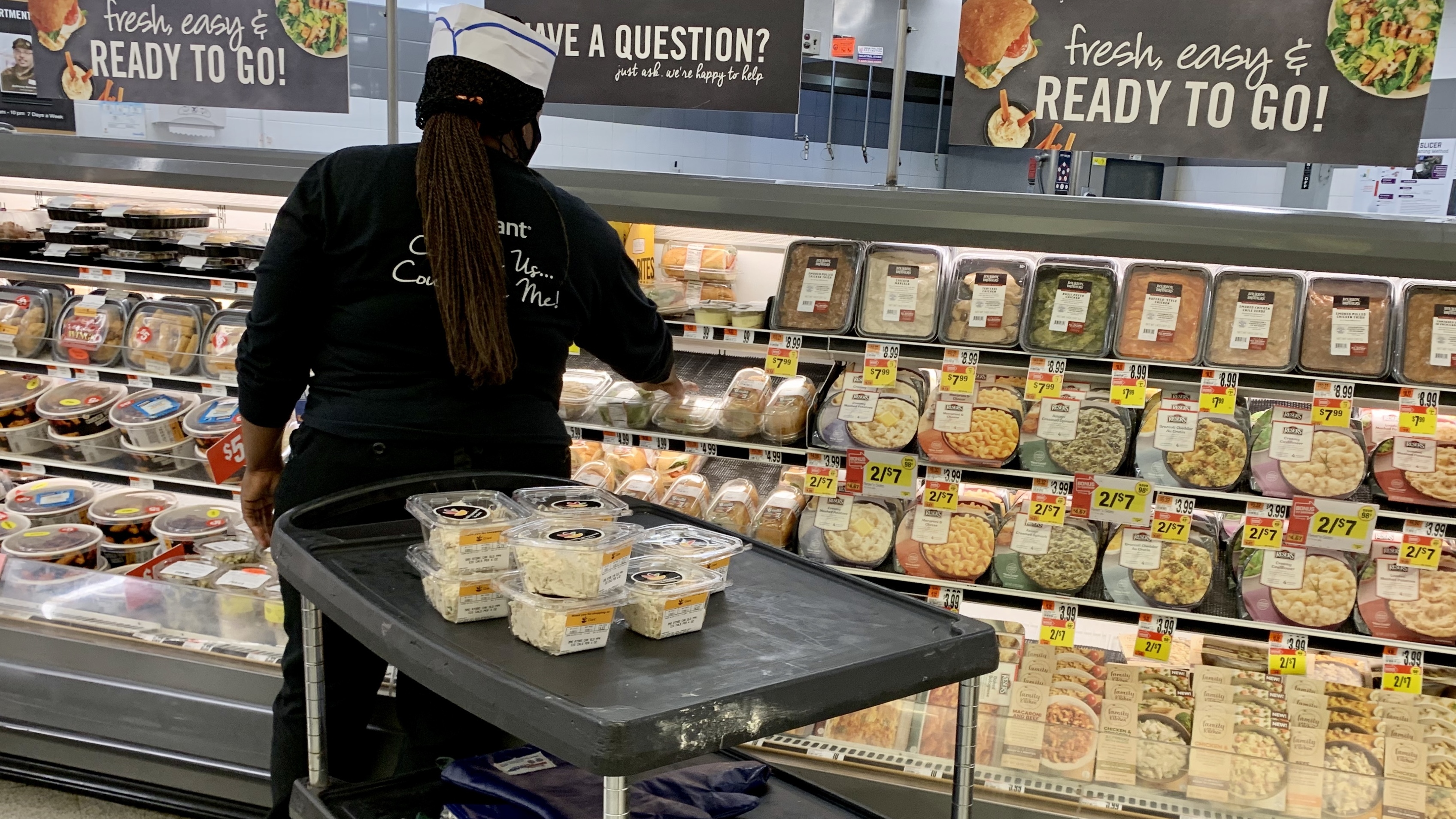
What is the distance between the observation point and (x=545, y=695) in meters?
1.17

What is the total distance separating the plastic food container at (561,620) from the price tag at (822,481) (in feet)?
5.85

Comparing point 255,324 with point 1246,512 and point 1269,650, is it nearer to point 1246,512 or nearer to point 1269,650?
point 1246,512

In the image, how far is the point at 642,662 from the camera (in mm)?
1313

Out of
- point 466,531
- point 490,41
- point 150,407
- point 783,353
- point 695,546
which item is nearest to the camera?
point 466,531

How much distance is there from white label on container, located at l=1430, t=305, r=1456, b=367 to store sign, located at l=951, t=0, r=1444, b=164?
0.43m

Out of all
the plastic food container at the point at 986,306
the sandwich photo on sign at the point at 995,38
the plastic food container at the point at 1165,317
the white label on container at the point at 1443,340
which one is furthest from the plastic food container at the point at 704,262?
the white label on container at the point at 1443,340

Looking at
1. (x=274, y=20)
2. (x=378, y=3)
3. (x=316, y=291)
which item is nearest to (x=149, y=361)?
(x=274, y=20)

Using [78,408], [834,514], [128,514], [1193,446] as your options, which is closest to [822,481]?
[834,514]

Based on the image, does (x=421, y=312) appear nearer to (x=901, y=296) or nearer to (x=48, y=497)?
(x=901, y=296)

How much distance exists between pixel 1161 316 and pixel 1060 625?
2.91 feet

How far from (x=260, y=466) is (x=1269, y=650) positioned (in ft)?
8.51

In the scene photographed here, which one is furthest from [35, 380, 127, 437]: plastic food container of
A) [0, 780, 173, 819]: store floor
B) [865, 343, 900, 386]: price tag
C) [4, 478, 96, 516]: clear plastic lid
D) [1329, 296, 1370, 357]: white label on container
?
[1329, 296, 1370, 357]: white label on container

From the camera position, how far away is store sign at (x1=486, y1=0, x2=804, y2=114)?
2.93 metres

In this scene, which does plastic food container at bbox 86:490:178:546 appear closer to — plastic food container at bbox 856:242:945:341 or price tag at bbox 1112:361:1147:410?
plastic food container at bbox 856:242:945:341
